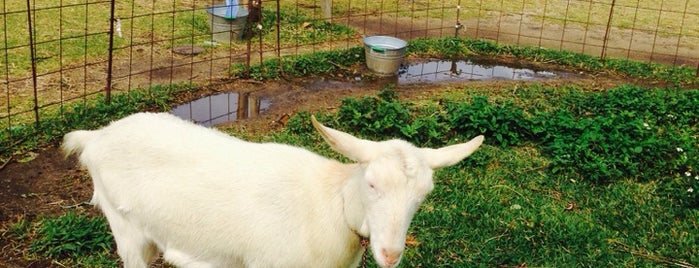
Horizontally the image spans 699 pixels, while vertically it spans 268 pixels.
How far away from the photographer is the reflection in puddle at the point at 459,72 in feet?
32.2

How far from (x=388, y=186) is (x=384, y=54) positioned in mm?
6537

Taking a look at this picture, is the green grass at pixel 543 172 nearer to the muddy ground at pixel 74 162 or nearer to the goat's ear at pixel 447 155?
the muddy ground at pixel 74 162

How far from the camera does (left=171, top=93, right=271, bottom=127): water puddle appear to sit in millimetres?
7480

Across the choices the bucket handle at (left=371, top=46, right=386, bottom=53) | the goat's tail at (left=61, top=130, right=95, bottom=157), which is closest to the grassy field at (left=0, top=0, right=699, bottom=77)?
the bucket handle at (left=371, top=46, right=386, bottom=53)

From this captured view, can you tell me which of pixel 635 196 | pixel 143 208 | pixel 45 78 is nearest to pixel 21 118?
pixel 45 78

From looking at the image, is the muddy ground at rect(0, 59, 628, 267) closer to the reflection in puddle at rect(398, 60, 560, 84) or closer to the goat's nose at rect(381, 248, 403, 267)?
the reflection in puddle at rect(398, 60, 560, 84)

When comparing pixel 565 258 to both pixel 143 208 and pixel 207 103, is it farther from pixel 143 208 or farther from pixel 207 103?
pixel 207 103

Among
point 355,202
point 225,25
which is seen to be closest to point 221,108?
point 225,25

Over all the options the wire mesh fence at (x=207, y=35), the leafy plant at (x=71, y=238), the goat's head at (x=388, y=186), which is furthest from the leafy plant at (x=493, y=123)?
the goat's head at (x=388, y=186)

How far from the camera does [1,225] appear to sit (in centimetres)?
Answer: 493

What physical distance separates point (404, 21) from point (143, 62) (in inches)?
216

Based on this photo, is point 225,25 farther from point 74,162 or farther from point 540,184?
point 540,184

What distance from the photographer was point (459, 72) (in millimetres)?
10172

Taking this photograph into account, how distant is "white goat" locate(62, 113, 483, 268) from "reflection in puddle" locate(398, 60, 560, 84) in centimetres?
615
